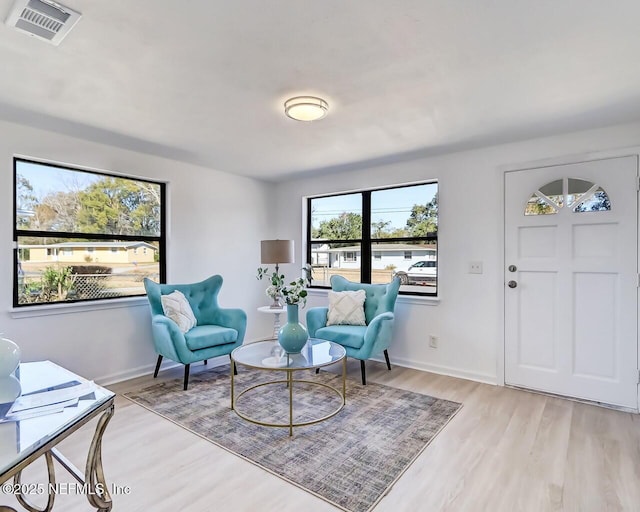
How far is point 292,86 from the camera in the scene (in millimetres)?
2160

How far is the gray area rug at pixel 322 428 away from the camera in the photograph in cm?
189

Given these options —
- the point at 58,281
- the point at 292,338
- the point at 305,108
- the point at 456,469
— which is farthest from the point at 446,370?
the point at 58,281

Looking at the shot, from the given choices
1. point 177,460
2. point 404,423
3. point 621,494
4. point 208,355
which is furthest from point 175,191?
point 621,494

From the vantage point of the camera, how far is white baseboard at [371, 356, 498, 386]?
132 inches

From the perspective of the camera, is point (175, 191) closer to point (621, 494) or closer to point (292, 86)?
point (292, 86)

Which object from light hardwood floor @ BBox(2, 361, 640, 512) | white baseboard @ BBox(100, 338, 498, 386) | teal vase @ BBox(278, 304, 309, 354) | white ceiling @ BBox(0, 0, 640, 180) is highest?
white ceiling @ BBox(0, 0, 640, 180)

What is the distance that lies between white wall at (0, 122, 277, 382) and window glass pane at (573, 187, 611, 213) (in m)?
3.46

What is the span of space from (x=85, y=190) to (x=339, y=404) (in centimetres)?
289

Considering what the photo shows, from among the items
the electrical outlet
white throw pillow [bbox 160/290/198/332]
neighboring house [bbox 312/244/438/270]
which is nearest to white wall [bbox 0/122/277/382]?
white throw pillow [bbox 160/290/198/332]

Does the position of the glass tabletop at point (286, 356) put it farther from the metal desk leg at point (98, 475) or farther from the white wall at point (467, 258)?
the white wall at point (467, 258)

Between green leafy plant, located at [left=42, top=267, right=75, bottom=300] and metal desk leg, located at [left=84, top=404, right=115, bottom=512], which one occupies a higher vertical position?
green leafy plant, located at [left=42, top=267, right=75, bottom=300]

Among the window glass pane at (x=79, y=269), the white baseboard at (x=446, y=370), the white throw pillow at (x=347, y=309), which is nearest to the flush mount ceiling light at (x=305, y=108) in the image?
the white throw pillow at (x=347, y=309)

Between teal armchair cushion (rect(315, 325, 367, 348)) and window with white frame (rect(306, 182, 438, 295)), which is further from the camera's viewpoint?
window with white frame (rect(306, 182, 438, 295))

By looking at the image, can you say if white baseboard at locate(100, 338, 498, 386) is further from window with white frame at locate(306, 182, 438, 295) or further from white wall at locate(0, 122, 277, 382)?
window with white frame at locate(306, 182, 438, 295)
